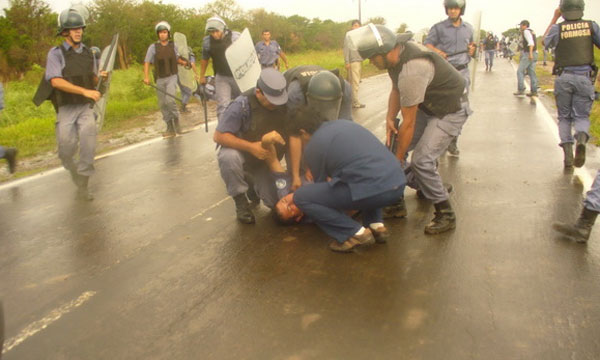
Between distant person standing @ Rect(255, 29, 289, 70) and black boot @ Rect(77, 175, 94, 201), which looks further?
distant person standing @ Rect(255, 29, 289, 70)

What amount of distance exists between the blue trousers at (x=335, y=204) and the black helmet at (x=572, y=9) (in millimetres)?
3625

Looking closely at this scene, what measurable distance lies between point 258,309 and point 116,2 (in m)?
47.0

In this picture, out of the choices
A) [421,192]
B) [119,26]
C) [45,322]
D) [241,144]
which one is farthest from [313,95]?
[119,26]

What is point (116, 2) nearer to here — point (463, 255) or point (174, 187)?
point (174, 187)

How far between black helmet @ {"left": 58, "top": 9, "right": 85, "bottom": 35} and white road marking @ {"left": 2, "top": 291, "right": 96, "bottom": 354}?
3.33 metres

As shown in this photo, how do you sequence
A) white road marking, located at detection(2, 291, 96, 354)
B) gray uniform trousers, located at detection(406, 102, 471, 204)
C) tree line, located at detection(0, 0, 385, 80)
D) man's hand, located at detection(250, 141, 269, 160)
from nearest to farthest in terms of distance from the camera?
white road marking, located at detection(2, 291, 96, 354) < gray uniform trousers, located at detection(406, 102, 471, 204) < man's hand, located at detection(250, 141, 269, 160) < tree line, located at detection(0, 0, 385, 80)

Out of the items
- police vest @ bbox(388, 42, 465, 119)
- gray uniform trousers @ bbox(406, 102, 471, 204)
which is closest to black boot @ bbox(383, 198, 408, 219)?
gray uniform trousers @ bbox(406, 102, 471, 204)

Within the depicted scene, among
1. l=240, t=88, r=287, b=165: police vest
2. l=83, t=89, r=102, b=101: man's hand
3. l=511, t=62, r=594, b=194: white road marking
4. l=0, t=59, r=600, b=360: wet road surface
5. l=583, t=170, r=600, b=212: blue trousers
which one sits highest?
l=83, t=89, r=102, b=101: man's hand

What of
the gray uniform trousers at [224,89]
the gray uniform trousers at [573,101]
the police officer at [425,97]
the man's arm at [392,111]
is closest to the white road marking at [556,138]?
the gray uniform trousers at [573,101]

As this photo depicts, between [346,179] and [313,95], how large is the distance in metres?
Result: 0.68

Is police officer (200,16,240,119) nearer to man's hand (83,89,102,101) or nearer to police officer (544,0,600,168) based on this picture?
man's hand (83,89,102,101)

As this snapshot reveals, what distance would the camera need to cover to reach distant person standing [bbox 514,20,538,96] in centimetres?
1377

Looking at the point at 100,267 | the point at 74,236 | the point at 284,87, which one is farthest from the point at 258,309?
the point at 74,236

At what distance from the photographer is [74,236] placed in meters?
4.79
